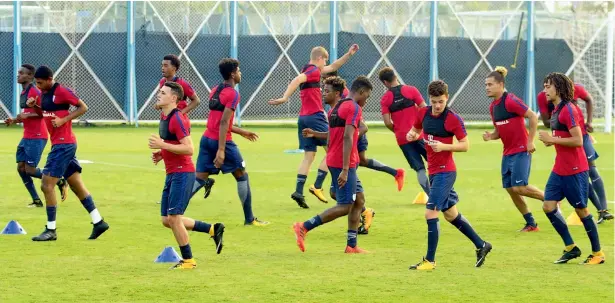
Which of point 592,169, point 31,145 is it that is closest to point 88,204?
point 31,145

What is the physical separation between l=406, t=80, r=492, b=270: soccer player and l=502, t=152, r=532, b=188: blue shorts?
2.43m

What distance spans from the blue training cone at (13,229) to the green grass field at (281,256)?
0.22 m

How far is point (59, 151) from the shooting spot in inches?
542

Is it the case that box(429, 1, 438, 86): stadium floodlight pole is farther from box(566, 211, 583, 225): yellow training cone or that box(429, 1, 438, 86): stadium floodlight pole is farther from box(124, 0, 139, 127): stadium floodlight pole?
box(566, 211, 583, 225): yellow training cone

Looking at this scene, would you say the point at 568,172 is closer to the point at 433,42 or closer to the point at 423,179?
the point at 423,179

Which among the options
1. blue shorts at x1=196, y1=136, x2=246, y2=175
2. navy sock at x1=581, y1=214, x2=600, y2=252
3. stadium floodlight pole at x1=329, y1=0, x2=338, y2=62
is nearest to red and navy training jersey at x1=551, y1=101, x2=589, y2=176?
navy sock at x1=581, y1=214, x2=600, y2=252

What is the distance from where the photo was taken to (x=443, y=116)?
11.7 meters

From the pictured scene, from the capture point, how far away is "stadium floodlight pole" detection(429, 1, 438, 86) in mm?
42406

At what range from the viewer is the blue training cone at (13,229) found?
13.8 meters

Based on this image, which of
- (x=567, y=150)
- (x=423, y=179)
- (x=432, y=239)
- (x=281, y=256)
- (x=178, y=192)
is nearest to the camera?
(x=178, y=192)

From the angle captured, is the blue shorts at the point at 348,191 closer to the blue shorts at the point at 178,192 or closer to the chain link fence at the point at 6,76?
the blue shorts at the point at 178,192

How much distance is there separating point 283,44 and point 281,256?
1183 inches

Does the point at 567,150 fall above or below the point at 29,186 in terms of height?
above

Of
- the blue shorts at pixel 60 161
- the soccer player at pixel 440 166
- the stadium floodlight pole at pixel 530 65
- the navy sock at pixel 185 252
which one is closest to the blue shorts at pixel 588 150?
the soccer player at pixel 440 166
